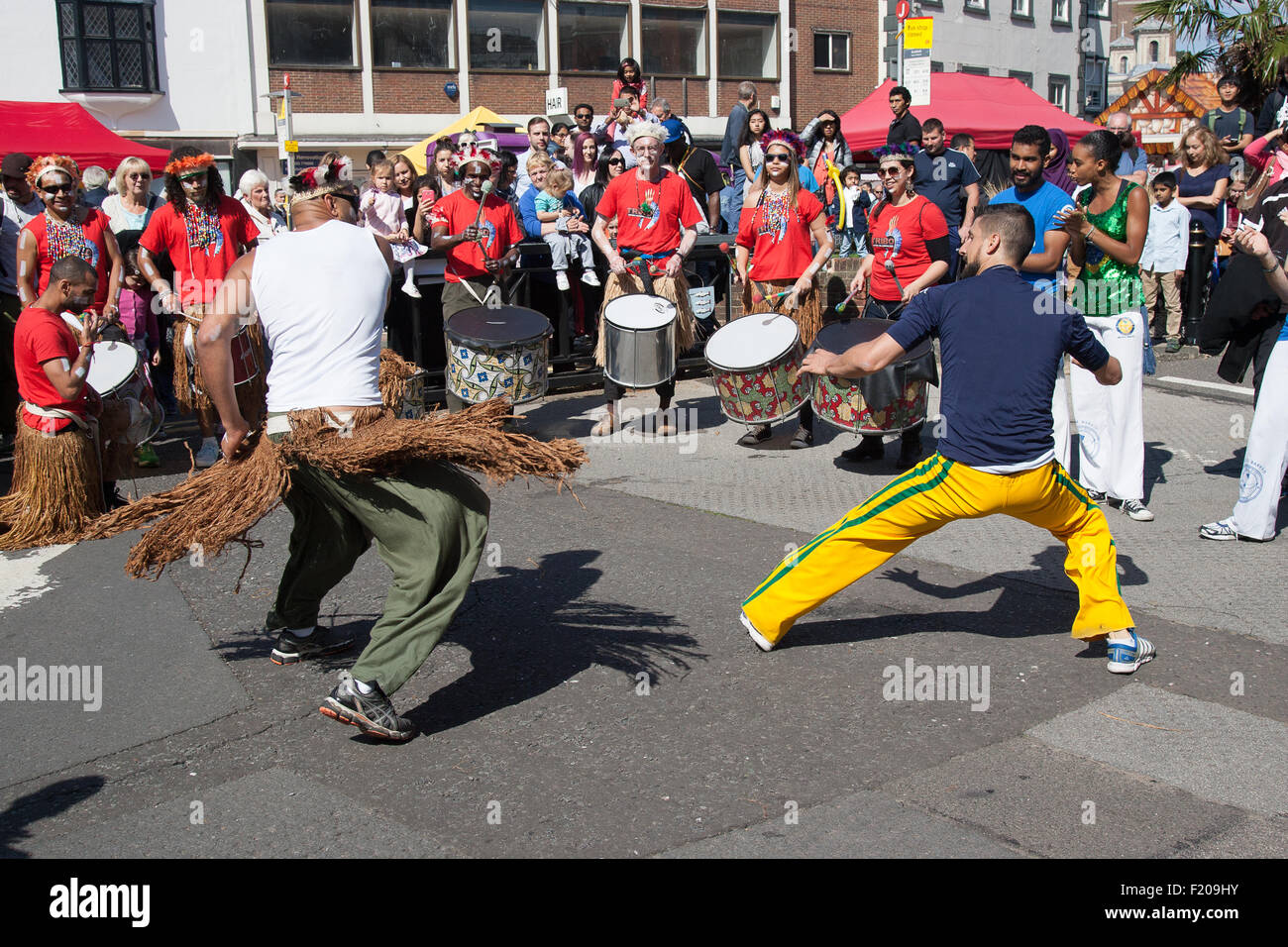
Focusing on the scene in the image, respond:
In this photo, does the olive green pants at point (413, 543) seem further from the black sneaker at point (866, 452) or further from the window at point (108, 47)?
the window at point (108, 47)

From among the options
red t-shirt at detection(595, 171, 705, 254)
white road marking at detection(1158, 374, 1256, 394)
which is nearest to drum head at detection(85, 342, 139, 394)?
red t-shirt at detection(595, 171, 705, 254)

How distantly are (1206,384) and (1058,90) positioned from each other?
133 feet

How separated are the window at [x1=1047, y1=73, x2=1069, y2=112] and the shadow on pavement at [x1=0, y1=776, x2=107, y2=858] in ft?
160

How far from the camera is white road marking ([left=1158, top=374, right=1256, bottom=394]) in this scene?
36.1ft

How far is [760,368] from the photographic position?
27.6ft

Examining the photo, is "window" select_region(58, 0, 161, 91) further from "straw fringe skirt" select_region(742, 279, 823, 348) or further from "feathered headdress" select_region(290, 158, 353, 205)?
"feathered headdress" select_region(290, 158, 353, 205)

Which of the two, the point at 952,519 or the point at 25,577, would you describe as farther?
the point at 25,577

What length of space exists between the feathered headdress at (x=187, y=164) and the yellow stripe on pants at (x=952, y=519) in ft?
17.6

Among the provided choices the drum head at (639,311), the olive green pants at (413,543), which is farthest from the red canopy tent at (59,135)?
the olive green pants at (413,543)

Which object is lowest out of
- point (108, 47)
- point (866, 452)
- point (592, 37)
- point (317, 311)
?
point (866, 452)

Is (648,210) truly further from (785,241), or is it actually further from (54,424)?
(54,424)

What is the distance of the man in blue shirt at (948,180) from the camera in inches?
456

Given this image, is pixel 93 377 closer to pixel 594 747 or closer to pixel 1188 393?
pixel 594 747

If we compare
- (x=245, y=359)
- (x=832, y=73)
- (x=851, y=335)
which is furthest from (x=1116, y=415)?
(x=832, y=73)
